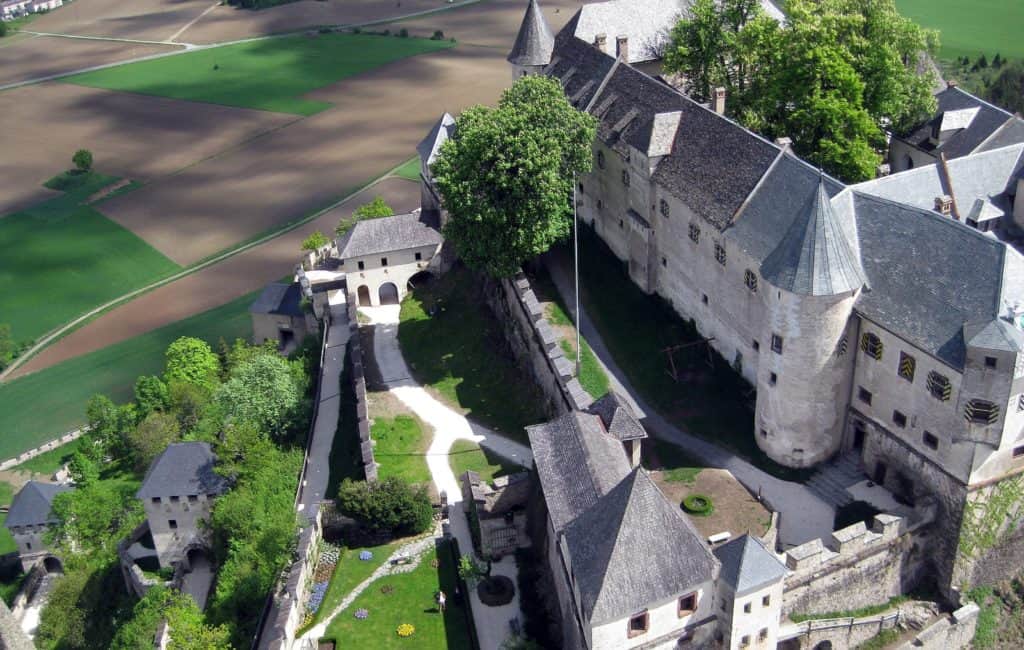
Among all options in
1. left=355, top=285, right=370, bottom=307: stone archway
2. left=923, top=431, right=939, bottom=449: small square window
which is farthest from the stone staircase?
left=355, top=285, right=370, bottom=307: stone archway

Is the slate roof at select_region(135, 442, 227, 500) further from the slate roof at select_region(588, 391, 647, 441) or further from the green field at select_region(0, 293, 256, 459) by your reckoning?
the green field at select_region(0, 293, 256, 459)

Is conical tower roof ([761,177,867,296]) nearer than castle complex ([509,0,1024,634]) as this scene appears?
No

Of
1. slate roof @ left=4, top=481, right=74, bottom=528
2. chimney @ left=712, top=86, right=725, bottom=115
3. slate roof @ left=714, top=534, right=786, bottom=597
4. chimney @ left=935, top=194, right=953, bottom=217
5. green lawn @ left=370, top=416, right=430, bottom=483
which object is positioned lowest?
slate roof @ left=4, top=481, right=74, bottom=528

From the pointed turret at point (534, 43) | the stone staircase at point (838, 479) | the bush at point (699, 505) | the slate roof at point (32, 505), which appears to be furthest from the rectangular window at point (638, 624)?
the slate roof at point (32, 505)

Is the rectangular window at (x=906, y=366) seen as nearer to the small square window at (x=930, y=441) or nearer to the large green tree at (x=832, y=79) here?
the small square window at (x=930, y=441)

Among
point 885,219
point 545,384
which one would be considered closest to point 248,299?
point 545,384

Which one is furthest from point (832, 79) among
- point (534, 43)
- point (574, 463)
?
point (574, 463)

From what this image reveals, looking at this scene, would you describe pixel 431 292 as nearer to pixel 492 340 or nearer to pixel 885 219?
pixel 492 340

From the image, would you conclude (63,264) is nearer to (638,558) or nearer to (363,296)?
(363,296)
